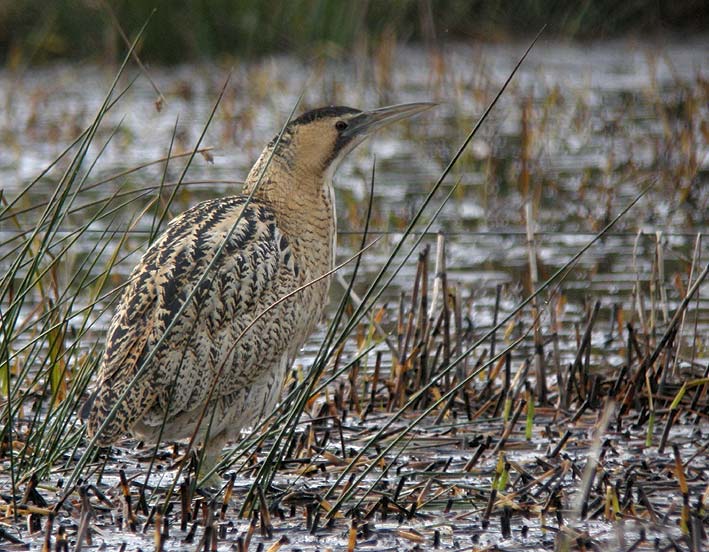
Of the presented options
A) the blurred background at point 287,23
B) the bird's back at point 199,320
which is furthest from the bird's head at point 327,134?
the blurred background at point 287,23

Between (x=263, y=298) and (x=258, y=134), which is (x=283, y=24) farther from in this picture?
(x=263, y=298)

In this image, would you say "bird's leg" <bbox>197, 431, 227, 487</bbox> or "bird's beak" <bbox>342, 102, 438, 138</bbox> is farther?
"bird's beak" <bbox>342, 102, 438, 138</bbox>

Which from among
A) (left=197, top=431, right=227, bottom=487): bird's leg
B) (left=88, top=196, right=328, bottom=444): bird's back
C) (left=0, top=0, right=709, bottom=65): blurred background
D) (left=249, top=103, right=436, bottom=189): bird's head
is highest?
(left=0, top=0, right=709, bottom=65): blurred background

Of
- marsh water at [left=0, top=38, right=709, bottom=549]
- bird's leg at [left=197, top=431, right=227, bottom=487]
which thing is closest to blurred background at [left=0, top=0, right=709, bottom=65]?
marsh water at [left=0, top=38, right=709, bottom=549]

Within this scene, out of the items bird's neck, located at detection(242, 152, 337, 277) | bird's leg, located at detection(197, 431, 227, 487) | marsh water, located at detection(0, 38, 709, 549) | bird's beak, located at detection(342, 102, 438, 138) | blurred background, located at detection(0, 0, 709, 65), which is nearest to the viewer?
bird's leg, located at detection(197, 431, 227, 487)

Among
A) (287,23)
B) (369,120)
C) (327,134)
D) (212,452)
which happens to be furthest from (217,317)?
(287,23)

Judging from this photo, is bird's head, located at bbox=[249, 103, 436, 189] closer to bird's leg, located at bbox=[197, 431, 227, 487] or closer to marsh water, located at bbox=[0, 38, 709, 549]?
marsh water, located at bbox=[0, 38, 709, 549]

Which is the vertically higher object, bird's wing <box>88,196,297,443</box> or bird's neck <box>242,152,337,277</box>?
bird's neck <box>242,152,337,277</box>

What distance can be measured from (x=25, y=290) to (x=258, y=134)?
25.3ft

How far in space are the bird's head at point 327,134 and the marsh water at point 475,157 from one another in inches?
16.5

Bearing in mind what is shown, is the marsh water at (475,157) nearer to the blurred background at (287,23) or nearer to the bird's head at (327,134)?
the blurred background at (287,23)

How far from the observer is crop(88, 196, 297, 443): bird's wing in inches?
163

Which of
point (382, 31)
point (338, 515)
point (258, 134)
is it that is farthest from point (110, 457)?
point (382, 31)

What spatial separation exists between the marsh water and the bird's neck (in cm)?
59
